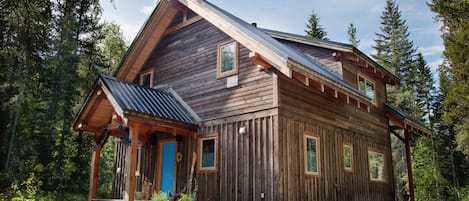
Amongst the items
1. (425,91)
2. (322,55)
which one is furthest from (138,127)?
(425,91)

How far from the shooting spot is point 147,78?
42.9 ft

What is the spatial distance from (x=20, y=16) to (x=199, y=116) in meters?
5.72

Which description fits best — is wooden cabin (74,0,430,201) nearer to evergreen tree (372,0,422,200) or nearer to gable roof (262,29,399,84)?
gable roof (262,29,399,84)

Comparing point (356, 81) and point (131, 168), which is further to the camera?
point (356, 81)

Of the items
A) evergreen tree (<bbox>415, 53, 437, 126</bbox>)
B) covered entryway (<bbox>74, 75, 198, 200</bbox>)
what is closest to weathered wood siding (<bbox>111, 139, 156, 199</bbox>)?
covered entryway (<bbox>74, 75, 198, 200</bbox>)

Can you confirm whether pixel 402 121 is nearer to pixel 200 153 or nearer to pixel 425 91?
pixel 200 153

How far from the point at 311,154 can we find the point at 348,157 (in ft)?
7.26

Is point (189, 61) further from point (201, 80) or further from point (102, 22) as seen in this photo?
point (102, 22)

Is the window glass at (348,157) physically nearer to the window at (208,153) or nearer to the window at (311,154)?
the window at (311,154)

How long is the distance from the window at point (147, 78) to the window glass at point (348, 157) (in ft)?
21.7

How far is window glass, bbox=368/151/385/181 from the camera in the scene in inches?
488

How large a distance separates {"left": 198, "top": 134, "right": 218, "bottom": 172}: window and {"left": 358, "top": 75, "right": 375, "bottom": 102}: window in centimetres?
585

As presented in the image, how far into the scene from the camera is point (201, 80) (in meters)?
10.9

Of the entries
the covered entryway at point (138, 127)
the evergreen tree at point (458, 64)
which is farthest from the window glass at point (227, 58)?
the evergreen tree at point (458, 64)
